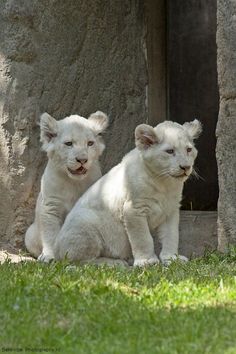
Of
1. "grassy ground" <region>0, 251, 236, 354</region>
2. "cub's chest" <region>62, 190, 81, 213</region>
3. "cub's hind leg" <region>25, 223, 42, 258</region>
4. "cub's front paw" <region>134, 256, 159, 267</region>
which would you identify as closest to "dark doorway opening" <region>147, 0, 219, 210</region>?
"cub's chest" <region>62, 190, 81, 213</region>

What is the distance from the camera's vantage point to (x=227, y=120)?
860 cm

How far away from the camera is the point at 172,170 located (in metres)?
8.35

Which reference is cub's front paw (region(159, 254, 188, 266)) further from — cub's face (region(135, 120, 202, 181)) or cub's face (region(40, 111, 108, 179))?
cub's face (region(40, 111, 108, 179))

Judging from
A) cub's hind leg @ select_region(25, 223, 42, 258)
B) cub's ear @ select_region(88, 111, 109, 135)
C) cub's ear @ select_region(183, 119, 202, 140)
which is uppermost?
cub's ear @ select_region(88, 111, 109, 135)

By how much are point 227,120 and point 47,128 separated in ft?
6.61

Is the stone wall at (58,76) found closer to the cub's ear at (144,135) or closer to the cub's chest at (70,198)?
the cub's chest at (70,198)

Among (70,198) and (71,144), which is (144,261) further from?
(71,144)

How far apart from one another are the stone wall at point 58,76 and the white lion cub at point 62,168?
2.15ft

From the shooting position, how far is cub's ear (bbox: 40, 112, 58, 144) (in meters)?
9.34

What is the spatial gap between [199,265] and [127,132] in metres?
3.36

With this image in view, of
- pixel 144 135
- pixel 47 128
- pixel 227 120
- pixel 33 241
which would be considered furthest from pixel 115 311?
pixel 33 241

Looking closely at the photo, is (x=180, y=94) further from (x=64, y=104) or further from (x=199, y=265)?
(x=199, y=265)

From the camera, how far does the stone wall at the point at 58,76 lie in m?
10.1

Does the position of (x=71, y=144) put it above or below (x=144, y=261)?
Answer: above
